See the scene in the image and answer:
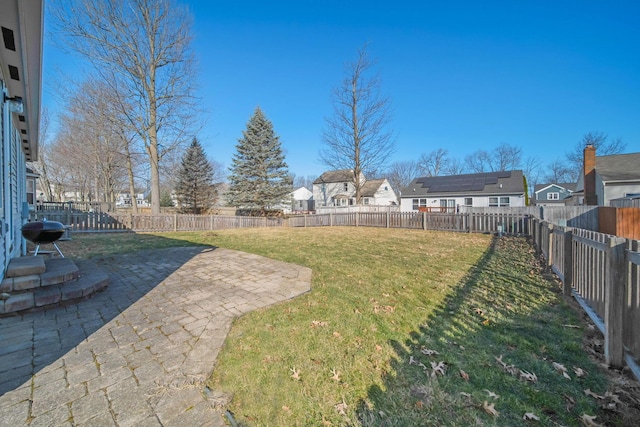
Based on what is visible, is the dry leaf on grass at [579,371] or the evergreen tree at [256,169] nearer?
the dry leaf on grass at [579,371]

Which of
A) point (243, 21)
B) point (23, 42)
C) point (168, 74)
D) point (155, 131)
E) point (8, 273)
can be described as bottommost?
Result: point (8, 273)

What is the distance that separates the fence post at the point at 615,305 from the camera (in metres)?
2.41

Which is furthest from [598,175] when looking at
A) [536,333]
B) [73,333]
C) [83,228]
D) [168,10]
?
[83,228]

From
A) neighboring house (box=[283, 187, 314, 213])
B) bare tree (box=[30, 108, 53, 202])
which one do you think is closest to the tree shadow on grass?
bare tree (box=[30, 108, 53, 202])

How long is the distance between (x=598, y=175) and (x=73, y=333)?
29.5 m

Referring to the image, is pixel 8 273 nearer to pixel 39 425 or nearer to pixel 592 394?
pixel 39 425

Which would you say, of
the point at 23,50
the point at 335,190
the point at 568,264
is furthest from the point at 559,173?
the point at 23,50

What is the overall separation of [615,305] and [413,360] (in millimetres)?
1851

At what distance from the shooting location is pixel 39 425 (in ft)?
5.70

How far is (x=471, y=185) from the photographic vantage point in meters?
28.6

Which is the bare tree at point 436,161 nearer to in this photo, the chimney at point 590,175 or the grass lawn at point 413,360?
the chimney at point 590,175

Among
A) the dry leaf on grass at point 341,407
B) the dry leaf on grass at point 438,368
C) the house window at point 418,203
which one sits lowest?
the dry leaf on grass at point 341,407

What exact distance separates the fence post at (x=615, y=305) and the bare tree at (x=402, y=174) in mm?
53898

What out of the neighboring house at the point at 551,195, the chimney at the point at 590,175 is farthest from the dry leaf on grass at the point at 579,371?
the neighboring house at the point at 551,195
